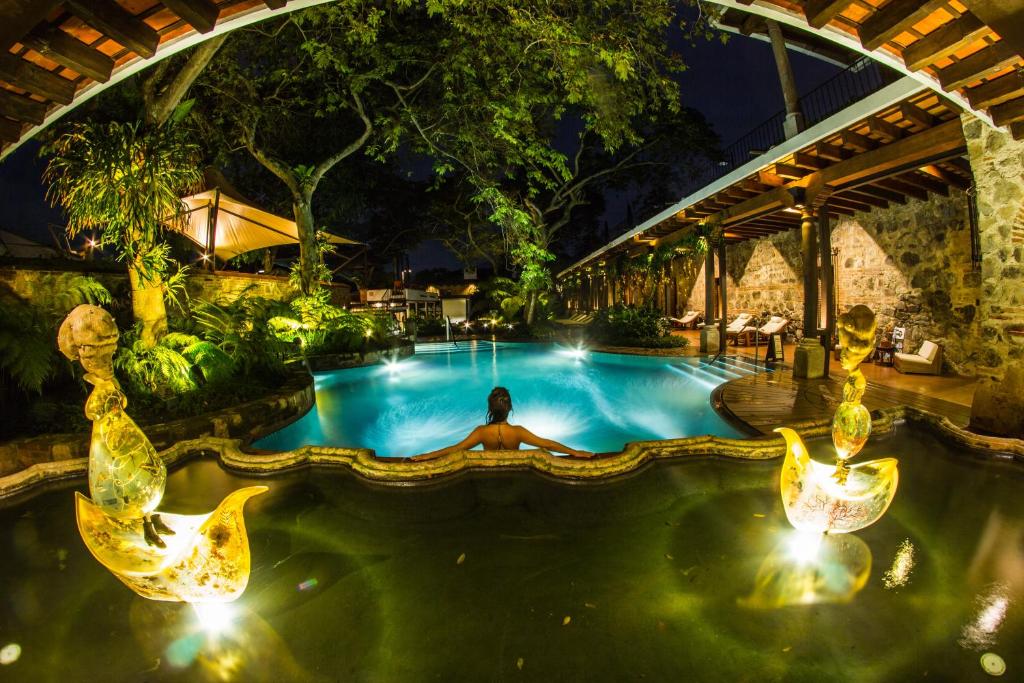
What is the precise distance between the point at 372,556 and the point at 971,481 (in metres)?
Answer: 3.43

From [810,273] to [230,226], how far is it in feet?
46.5

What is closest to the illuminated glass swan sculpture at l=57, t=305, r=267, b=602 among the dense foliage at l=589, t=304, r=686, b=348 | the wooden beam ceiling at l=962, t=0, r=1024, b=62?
the wooden beam ceiling at l=962, t=0, r=1024, b=62

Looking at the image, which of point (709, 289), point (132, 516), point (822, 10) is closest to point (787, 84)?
point (709, 289)

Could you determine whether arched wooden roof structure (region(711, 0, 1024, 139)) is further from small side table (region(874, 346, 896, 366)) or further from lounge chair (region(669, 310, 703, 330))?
lounge chair (region(669, 310, 703, 330))

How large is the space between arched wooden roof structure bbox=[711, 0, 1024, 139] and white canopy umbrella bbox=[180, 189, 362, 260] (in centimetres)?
1040

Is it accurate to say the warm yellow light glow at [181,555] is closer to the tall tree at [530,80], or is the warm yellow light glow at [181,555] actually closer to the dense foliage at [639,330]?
the tall tree at [530,80]

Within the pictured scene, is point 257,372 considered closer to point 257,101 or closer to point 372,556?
point 372,556

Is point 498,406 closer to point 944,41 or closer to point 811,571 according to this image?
point 811,571

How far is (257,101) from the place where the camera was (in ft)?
31.9

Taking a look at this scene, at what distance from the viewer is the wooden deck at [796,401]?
5082 mm

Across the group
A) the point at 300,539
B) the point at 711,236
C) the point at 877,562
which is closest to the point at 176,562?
the point at 300,539

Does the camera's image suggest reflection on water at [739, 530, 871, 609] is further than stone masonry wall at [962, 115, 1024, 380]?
No

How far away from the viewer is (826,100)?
10492 mm

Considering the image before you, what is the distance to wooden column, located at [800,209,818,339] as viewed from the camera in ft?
24.3
